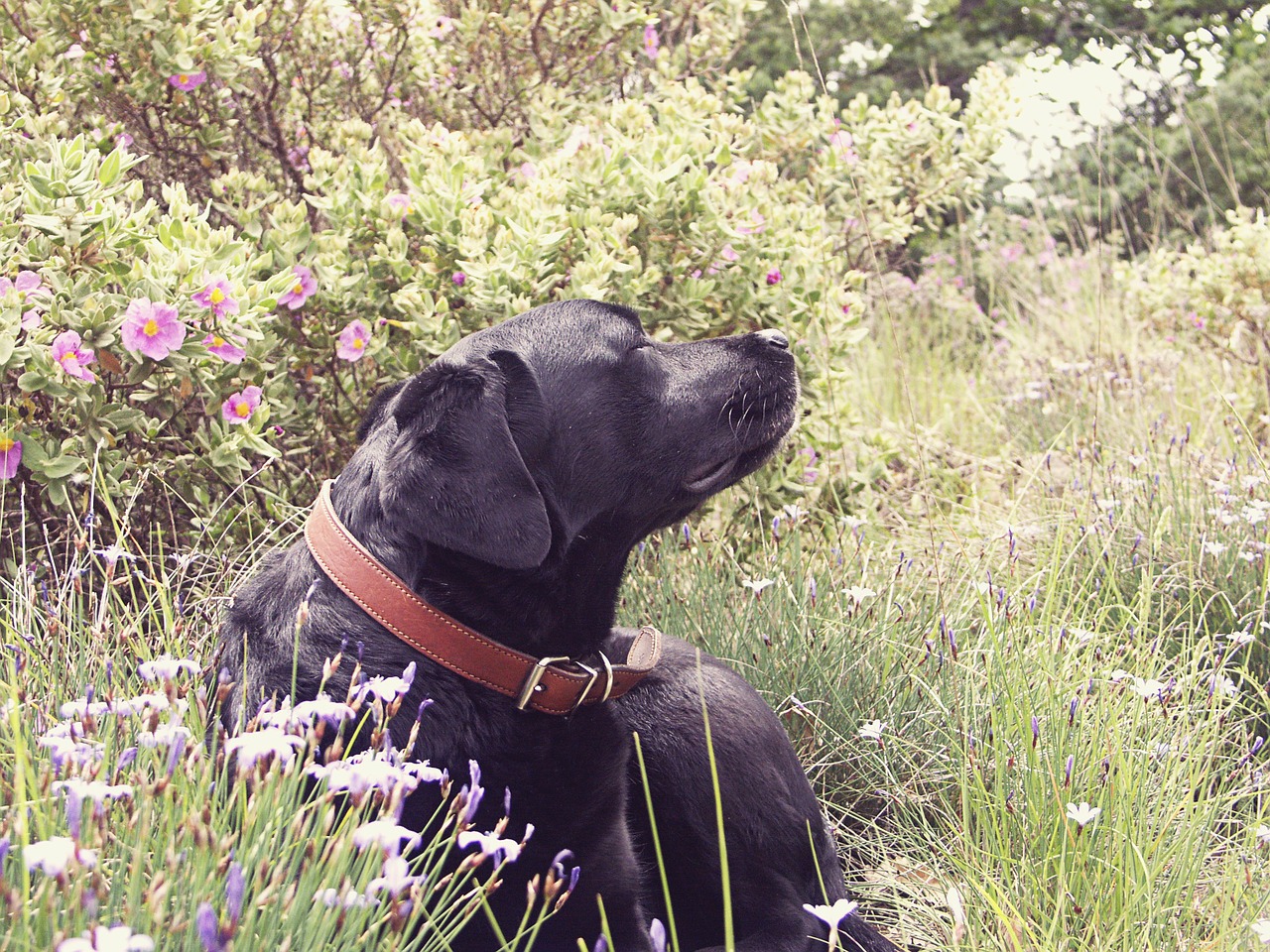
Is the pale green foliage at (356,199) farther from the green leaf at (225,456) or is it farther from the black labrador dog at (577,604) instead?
the black labrador dog at (577,604)

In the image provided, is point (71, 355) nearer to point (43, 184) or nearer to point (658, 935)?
point (43, 184)

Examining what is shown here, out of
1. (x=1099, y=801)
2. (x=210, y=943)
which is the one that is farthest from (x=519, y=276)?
(x=210, y=943)

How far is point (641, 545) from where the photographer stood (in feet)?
12.1

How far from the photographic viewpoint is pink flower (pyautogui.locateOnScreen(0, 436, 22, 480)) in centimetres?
284

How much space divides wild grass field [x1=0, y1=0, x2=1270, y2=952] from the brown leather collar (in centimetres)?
12

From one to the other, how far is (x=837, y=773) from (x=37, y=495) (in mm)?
2353

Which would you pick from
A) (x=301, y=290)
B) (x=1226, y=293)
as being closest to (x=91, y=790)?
(x=301, y=290)

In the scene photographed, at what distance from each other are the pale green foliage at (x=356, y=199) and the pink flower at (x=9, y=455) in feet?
0.10

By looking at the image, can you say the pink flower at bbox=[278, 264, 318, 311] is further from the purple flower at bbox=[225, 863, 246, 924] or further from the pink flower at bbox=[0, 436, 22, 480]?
the purple flower at bbox=[225, 863, 246, 924]

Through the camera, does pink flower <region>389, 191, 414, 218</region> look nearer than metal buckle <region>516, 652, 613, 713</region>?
No

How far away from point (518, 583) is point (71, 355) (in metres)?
1.40

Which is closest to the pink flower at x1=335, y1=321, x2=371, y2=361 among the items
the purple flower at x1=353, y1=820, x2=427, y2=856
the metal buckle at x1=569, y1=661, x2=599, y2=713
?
the metal buckle at x1=569, y1=661, x2=599, y2=713

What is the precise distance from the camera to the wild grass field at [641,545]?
1.89 metres

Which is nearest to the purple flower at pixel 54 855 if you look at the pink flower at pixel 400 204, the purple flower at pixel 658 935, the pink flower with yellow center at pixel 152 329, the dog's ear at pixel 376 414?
the purple flower at pixel 658 935
